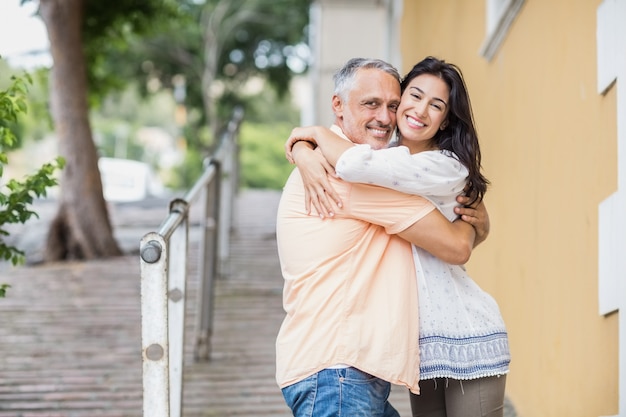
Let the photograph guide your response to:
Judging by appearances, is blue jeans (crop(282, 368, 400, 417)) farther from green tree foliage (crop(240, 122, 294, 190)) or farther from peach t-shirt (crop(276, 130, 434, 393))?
green tree foliage (crop(240, 122, 294, 190))

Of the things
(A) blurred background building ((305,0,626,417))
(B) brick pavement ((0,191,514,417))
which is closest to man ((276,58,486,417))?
(A) blurred background building ((305,0,626,417))

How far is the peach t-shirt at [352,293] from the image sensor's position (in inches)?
93.0

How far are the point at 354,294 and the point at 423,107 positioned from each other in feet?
1.86

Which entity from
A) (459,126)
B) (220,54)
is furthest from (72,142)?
(220,54)

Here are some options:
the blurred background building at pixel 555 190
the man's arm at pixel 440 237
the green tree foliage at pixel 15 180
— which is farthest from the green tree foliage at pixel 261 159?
the man's arm at pixel 440 237

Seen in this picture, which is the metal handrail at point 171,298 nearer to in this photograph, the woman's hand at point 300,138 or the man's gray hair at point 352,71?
the woman's hand at point 300,138

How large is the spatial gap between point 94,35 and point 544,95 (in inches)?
321

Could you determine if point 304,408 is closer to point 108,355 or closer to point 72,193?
point 108,355

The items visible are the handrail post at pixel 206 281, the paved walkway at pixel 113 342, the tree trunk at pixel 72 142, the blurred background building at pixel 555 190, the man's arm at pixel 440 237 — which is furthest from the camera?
the tree trunk at pixel 72 142

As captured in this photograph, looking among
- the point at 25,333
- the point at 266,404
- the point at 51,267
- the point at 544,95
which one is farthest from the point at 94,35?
the point at 544,95

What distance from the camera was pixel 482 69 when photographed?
218 inches

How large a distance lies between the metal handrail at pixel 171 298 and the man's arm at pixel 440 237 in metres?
0.82

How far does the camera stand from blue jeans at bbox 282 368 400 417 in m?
2.32

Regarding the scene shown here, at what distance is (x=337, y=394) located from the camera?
2.32m
